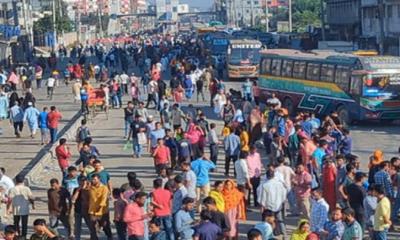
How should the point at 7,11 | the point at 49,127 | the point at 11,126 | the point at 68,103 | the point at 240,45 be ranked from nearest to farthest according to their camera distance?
the point at 49,127, the point at 11,126, the point at 68,103, the point at 240,45, the point at 7,11

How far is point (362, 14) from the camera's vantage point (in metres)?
75.6

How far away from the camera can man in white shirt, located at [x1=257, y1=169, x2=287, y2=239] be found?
16.3m

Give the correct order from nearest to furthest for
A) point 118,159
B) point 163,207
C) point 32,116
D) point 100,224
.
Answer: point 163,207, point 100,224, point 118,159, point 32,116

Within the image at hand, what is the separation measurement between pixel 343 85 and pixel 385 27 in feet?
112

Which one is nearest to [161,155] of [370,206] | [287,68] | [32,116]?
[370,206]

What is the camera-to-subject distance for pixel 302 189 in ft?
56.4

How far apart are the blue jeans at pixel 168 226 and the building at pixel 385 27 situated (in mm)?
43347

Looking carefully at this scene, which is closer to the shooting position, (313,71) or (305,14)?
(313,71)

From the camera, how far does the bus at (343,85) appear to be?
31656 millimetres

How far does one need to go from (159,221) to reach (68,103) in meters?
28.1

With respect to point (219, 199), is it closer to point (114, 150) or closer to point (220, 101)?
point (114, 150)

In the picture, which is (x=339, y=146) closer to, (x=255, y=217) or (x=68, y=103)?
(x=255, y=217)

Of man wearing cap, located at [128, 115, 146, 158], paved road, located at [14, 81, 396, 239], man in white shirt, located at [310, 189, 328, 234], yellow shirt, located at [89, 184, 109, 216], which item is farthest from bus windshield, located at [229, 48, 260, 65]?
man in white shirt, located at [310, 189, 328, 234]

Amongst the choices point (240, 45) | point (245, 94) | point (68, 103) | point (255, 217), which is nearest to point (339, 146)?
point (255, 217)
